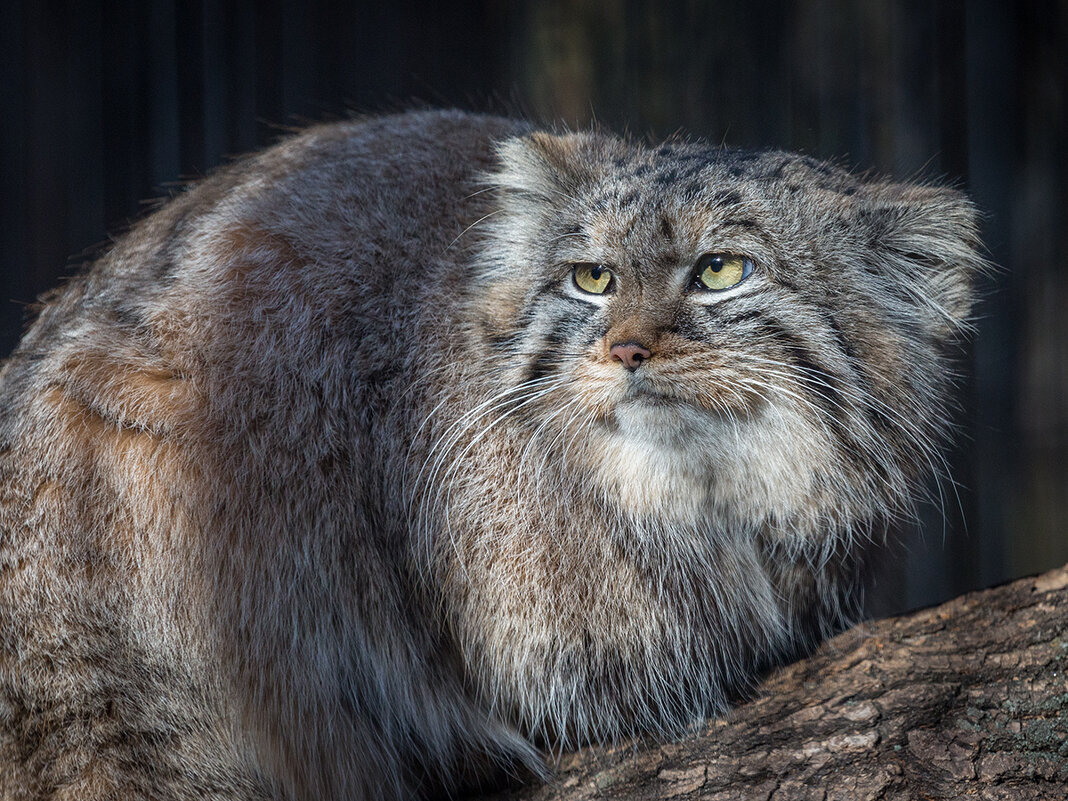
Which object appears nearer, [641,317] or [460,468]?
[641,317]

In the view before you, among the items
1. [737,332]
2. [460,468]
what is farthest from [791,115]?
[460,468]

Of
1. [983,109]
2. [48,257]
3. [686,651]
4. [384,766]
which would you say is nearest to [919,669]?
[686,651]

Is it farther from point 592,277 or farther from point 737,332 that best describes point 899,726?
point 592,277

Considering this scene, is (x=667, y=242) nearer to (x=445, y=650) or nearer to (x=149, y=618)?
(x=445, y=650)

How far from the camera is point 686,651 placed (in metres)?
2.53

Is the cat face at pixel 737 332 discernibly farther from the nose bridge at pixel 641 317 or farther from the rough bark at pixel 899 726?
the rough bark at pixel 899 726

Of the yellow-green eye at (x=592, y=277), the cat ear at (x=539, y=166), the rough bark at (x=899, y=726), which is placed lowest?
the rough bark at (x=899, y=726)

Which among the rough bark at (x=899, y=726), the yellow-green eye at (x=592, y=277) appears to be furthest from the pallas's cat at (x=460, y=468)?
the rough bark at (x=899, y=726)

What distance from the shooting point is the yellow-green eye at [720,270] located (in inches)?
91.1

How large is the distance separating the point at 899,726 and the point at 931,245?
125cm

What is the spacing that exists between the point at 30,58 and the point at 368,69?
161cm

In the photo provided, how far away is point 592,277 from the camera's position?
2459 millimetres

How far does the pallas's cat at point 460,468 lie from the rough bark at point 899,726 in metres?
0.15

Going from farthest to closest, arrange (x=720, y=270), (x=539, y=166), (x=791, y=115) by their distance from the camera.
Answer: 1. (x=791, y=115)
2. (x=539, y=166)
3. (x=720, y=270)
